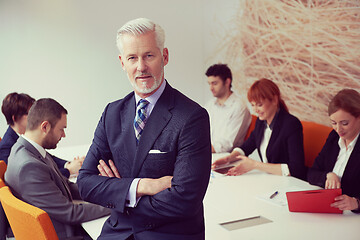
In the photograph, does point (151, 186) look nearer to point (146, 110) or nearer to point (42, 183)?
point (146, 110)

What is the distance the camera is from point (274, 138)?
3156 mm

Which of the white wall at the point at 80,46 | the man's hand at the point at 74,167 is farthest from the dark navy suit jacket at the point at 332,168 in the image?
the white wall at the point at 80,46

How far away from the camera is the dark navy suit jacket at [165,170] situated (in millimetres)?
1364

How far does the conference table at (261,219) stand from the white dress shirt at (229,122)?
1.31 meters

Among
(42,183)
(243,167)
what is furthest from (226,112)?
(42,183)

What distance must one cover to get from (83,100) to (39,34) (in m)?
1.13

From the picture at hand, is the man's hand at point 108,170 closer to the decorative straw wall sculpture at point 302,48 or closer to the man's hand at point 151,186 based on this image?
the man's hand at point 151,186

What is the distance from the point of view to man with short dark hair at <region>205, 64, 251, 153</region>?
4.07 m

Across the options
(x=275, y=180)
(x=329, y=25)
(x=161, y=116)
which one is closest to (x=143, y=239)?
(x=161, y=116)

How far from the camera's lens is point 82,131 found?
5883 mm

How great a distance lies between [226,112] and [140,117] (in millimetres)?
2890

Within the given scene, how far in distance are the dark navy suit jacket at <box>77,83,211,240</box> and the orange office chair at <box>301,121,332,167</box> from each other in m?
2.10

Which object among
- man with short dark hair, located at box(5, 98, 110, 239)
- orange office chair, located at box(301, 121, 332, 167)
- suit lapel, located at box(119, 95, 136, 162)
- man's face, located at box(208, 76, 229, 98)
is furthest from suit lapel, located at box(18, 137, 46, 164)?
man's face, located at box(208, 76, 229, 98)

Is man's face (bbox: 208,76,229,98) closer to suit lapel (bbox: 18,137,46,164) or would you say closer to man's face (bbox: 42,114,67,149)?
man's face (bbox: 42,114,67,149)
